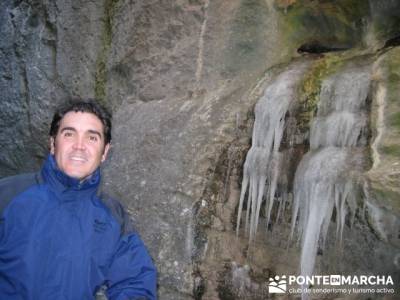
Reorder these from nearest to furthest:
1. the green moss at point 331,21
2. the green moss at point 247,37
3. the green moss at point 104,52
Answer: the green moss at point 247,37, the green moss at point 331,21, the green moss at point 104,52

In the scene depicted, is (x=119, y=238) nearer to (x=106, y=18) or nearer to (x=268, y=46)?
(x=268, y=46)

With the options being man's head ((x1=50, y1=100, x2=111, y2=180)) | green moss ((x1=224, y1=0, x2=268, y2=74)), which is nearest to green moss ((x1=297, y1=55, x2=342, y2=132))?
green moss ((x1=224, y1=0, x2=268, y2=74))

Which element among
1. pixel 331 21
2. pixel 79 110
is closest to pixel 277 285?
pixel 79 110

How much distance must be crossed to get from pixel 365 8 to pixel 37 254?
4567 millimetres

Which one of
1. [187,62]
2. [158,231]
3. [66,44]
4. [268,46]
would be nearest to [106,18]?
[66,44]

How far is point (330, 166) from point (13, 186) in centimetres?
207

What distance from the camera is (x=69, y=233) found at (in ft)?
7.05

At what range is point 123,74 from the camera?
496 centimetres

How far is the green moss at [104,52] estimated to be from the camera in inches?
201

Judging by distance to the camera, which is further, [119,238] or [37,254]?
[119,238]

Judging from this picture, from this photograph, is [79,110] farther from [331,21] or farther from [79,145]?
[331,21]

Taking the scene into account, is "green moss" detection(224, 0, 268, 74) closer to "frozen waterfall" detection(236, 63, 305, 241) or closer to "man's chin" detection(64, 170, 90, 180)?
"frozen waterfall" detection(236, 63, 305, 241)

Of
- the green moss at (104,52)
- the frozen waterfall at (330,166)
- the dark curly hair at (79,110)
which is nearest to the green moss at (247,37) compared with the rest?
the frozen waterfall at (330,166)

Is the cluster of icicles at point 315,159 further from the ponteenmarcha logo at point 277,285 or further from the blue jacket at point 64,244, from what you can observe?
the blue jacket at point 64,244
